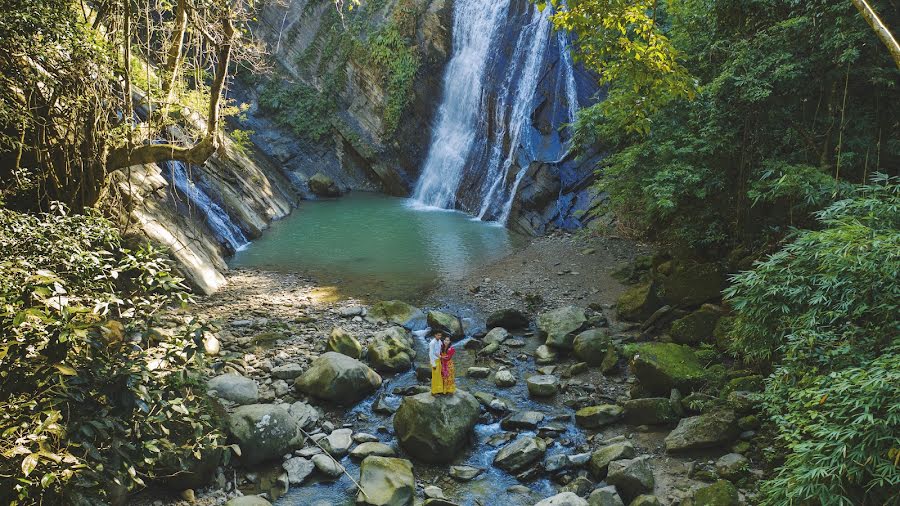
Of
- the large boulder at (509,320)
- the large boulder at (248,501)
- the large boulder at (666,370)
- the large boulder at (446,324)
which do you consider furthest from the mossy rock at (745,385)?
the large boulder at (248,501)

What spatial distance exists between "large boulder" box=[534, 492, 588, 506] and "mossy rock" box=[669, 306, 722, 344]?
4503 millimetres

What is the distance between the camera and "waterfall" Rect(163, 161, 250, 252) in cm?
1669

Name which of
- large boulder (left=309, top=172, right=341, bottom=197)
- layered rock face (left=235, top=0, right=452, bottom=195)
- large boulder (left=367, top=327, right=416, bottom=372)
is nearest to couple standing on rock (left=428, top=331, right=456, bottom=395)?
large boulder (left=367, top=327, right=416, bottom=372)

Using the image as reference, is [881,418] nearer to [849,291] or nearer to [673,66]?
[849,291]

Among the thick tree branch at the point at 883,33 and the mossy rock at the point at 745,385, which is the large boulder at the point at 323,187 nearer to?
the mossy rock at the point at 745,385

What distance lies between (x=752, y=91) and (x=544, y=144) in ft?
38.7

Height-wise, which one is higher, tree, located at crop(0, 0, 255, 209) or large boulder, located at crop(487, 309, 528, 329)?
tree, located at crop(0, 0, 255, 209)

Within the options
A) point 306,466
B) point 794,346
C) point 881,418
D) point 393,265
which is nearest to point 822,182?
point 794,346

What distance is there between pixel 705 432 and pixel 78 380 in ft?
23.1

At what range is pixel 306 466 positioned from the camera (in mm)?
7316

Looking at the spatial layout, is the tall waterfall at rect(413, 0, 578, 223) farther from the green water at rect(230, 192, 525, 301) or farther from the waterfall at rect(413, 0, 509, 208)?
the green water at rect(230, 192, 525, 301)

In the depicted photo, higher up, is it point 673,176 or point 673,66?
point 673,66

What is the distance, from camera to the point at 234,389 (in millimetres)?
8477

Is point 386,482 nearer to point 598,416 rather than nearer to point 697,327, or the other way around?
point 598,416
